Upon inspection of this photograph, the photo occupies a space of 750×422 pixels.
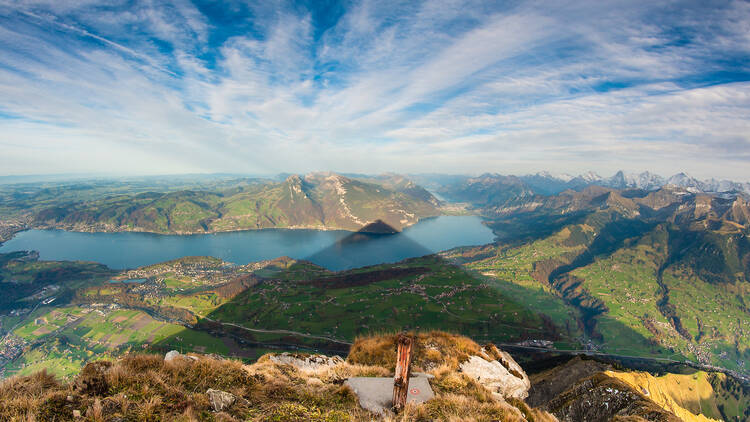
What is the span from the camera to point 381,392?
1025cm

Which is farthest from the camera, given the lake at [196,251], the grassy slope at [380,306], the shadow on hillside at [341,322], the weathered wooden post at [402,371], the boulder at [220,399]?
the lake at [196,251]

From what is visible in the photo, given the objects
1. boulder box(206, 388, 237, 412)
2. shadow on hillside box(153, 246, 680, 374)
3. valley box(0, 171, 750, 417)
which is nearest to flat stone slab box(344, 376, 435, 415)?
boulder box(206, 388, 237, 412)

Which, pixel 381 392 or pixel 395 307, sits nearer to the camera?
pixel 381 392

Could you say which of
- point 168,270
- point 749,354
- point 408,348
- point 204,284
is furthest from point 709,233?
point 168,270

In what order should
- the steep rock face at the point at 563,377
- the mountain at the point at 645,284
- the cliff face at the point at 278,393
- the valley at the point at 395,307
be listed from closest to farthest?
the cliff face at the point at 278,393 < the steep rock face at the point at 563,377 < the valley at the point at 395,307 < the mountain at the point at 645,284

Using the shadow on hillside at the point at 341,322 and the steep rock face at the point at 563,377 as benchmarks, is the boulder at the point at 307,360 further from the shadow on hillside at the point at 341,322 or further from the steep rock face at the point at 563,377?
the shadow on hillside at the point at 341,322

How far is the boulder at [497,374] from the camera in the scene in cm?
1590

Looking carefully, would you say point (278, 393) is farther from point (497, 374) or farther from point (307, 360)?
point (497, 374)

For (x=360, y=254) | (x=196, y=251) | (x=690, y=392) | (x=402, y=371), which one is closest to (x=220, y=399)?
(x=402, y=371)

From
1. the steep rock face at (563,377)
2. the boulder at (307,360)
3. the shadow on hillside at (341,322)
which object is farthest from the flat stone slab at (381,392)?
the shadow on hillside at (341,322)

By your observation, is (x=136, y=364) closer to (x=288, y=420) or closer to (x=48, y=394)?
(x=48, y=394)

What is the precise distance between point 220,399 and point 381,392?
5.70m

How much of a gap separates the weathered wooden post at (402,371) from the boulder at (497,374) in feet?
27.2

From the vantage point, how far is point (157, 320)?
3332 inches
